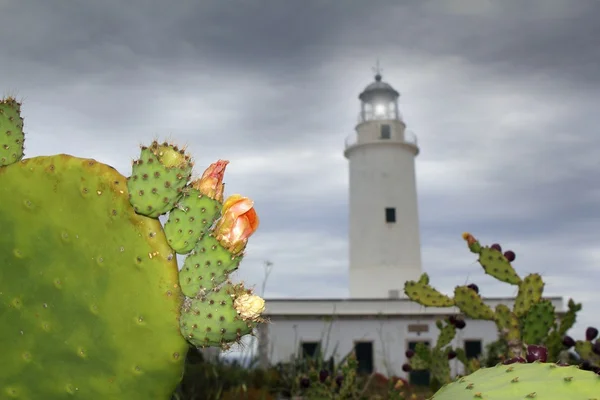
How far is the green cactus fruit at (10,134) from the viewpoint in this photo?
2.40 m

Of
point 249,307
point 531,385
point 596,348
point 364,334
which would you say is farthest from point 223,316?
point 364,334

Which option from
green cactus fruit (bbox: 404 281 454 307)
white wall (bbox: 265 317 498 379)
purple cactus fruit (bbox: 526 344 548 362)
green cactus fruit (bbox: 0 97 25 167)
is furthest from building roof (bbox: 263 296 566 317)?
green cactus fruit (bbox: 0 97 25 167)

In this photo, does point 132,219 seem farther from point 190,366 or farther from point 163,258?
point 190,366

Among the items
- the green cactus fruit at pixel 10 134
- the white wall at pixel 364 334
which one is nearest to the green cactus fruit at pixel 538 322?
the green cactus fruit at pixel 10 134

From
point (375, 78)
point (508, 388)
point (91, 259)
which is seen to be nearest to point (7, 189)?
point (91, 259)

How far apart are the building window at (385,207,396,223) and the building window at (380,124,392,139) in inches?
127

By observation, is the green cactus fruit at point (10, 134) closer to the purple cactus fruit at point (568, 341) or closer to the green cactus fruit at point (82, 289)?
the green cactus fruit at point (82, 289)

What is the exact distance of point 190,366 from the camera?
361 inches

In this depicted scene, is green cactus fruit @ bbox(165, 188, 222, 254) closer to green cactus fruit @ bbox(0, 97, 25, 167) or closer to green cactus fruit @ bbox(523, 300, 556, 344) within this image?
green cactus fruit @ bbox(0, 97, 25, 167)

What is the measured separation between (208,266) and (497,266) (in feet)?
11.6

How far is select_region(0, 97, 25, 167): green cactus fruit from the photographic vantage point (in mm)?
2400

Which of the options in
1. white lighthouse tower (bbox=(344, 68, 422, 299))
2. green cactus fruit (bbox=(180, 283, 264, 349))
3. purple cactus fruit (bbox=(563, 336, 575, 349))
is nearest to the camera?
green cactus fruit (bbox=(180, 283, 264, 349))

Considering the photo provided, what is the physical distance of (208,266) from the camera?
2045mm

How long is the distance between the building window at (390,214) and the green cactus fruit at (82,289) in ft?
79.7
